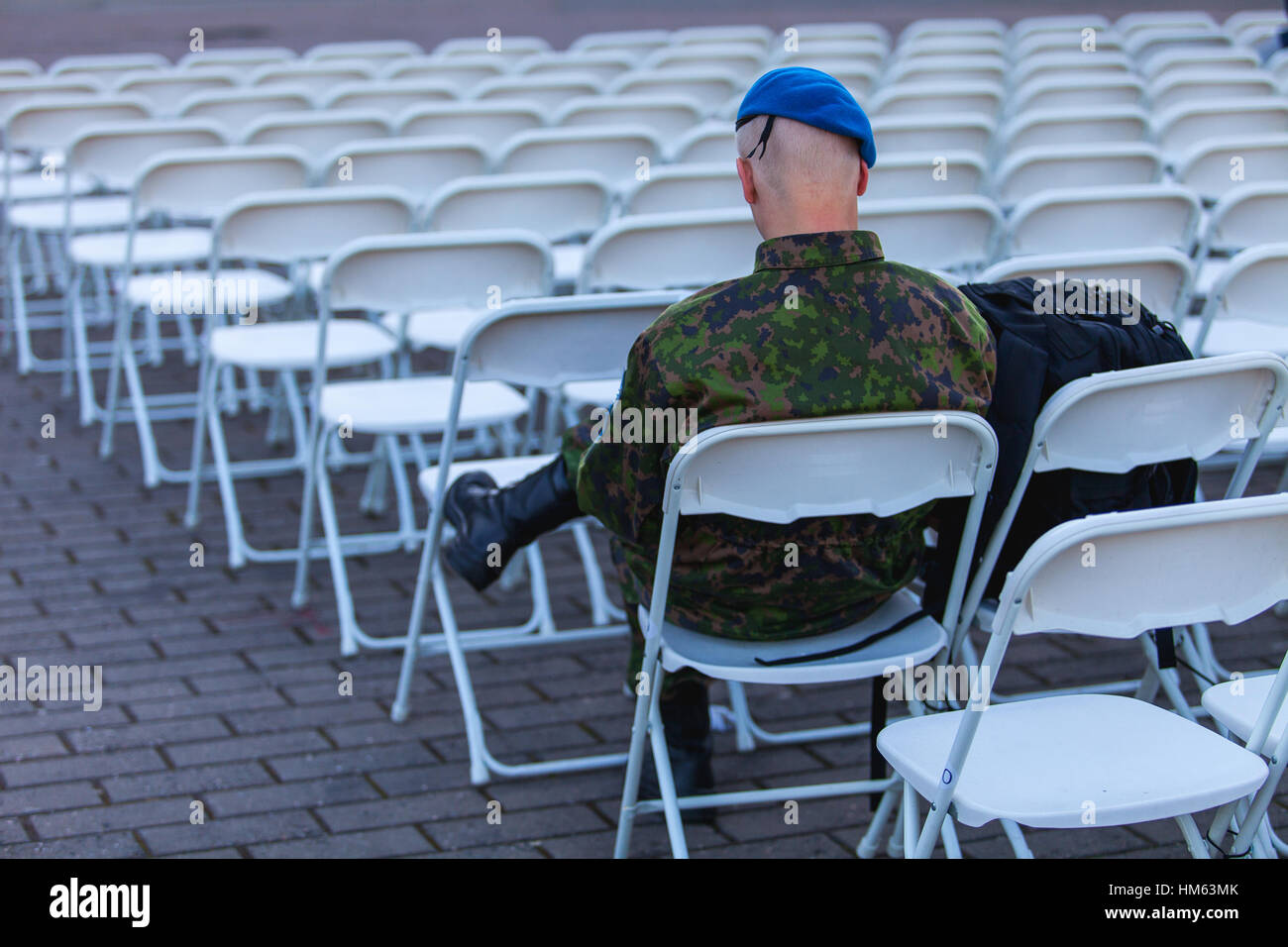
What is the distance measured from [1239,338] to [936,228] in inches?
38.6

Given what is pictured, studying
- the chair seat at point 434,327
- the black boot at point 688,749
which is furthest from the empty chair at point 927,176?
the black boot at point 688,749

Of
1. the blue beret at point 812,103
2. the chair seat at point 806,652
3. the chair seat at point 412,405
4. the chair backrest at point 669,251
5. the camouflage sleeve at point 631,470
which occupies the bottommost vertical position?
the chair seat at point 806,652

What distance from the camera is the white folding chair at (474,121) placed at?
585cm

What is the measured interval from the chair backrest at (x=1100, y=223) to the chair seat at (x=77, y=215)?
363 cm

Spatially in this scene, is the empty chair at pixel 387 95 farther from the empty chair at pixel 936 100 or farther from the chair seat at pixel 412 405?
the chair seat at pixel 412 405

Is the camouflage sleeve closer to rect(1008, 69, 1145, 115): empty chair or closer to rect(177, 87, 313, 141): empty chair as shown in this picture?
rect(177, 87, 313, 141): empty chair

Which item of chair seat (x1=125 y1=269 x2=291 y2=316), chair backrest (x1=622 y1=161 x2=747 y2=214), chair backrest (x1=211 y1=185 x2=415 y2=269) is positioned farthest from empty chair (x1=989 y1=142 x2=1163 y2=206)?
chair seat (x1=125 y1=269 x2=291 y2=316)

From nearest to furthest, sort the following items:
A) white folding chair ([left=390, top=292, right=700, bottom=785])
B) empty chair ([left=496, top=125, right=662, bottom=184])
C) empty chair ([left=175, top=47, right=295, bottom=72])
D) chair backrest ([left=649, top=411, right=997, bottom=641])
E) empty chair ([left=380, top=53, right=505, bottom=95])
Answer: chair backrest ([left=649, top=411, right=997, bottom=641]) < white folding chair ([left=390, top=292, right=700, bottom=785]) < empty chair ([left=496, top=125, right=662, bottom=184]) < empty chair ([left=380, top=53, right=505, bottom=95]) < empty chair ([left=175, top=47, right=295, bottom=72])

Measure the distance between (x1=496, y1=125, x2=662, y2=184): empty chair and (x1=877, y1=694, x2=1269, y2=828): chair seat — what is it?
123 inches

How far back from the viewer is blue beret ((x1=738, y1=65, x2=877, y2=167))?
2490mm

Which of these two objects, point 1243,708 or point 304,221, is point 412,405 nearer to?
point 304,221

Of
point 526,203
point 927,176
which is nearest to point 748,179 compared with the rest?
point 526,203

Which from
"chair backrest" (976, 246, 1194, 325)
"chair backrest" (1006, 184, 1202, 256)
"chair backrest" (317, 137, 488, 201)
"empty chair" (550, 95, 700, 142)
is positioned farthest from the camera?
"empty chair" (550, 95, 700, 142)
